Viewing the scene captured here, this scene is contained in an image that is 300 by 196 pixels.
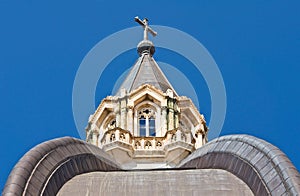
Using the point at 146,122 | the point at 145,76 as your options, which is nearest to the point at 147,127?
the point at 146,122

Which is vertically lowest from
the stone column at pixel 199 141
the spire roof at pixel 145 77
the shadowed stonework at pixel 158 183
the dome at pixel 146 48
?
the shadowed stonework at pixel 158 183

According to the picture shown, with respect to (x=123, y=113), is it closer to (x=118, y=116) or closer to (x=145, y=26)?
(x=118, y=116)

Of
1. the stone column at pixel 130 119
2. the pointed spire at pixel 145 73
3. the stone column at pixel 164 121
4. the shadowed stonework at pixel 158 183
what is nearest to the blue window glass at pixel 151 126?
the stone column at pixel 164 121

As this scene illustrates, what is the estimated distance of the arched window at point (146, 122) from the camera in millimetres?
52875

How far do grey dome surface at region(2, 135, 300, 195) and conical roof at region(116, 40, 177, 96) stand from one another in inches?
618

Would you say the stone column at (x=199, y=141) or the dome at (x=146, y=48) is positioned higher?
the dome at (x=146, y=48)

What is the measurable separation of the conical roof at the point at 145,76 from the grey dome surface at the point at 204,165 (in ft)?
51.5

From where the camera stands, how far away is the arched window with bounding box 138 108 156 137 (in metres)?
52.9

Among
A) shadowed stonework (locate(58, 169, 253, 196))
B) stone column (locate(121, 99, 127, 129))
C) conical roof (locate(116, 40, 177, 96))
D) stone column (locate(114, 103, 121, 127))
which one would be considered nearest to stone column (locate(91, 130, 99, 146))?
stone column (locate(114, 103, 121, 127))

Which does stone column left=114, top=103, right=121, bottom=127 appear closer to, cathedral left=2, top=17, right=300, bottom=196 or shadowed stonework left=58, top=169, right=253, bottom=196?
cathedral left=2, top=17, right=300, bottom=196

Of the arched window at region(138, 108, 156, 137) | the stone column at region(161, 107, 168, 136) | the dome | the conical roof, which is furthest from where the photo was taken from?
the dome

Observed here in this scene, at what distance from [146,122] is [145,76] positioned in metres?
4.33

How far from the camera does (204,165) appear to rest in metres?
39.3

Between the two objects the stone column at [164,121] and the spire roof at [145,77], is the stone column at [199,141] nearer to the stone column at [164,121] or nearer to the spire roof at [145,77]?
the stone column at [164,121]
